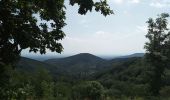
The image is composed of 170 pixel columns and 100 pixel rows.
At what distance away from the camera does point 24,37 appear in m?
12.6

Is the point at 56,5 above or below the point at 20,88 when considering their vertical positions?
above

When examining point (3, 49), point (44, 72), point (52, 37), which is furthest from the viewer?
point (44, 72)

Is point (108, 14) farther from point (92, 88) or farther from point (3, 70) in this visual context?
point (92, 88)

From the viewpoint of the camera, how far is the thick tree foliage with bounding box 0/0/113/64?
12.7 meters

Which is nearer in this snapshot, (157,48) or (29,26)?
(29,26)

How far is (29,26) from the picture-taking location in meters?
13.4

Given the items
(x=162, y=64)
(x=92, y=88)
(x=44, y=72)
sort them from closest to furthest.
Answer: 1. (x=92, y=88)
2. (x=44, y=72)
3. (x=162, y=64)

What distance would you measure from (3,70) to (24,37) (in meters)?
1.61


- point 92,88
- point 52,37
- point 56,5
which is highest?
point 56,5

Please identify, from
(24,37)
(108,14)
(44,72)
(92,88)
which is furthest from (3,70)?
(44,72)

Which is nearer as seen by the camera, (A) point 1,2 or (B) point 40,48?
(A) point 1,2

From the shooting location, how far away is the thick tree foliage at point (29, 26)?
12.7 metres

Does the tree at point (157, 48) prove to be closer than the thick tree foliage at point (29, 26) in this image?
No

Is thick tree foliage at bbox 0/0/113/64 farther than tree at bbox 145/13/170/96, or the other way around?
tree at bbox 145/13/170/96
